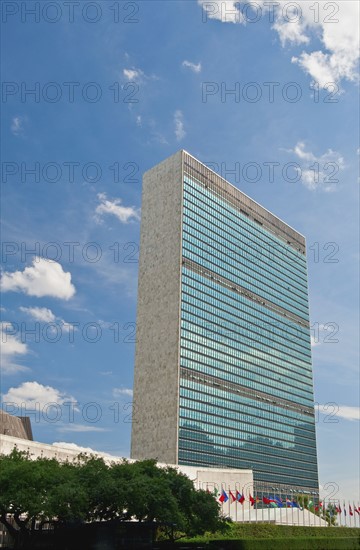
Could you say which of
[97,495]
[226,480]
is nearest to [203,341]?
[226,480]

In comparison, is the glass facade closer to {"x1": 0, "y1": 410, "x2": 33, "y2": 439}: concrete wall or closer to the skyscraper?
the skyscraper

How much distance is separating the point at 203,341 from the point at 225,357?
1283 centimetres

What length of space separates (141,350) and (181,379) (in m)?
19.1

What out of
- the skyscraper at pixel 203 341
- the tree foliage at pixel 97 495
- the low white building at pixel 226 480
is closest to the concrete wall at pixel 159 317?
the skyscraper at pixel 203 341

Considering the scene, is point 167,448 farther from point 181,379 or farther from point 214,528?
point 214,528

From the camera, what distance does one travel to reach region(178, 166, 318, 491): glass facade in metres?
156

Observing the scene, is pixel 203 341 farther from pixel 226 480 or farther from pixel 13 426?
pixel 13 426

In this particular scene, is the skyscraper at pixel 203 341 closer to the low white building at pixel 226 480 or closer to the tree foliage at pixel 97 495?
the low white building at pixel 226 480

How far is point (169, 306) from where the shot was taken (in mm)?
159750

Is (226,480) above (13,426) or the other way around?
the other way around

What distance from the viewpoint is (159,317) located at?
16162 cm

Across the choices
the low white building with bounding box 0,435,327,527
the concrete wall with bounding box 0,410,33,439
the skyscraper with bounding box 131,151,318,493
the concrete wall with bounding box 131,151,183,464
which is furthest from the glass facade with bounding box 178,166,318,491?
the concrete wall with bounding box 0,410,33,439

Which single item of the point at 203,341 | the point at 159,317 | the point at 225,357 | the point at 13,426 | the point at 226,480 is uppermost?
the point at 159,317

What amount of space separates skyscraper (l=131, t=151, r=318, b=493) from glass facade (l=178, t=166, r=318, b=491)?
13.1 inches
